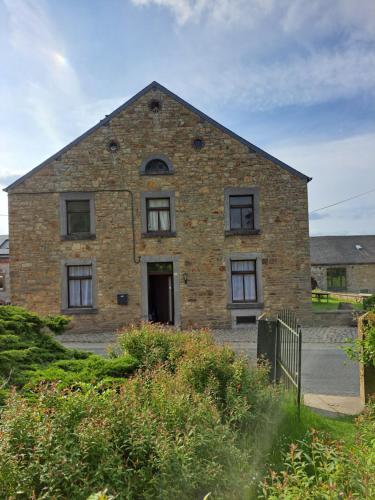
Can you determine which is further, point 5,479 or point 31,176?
point 31,176

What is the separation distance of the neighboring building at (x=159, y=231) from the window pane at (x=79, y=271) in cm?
4

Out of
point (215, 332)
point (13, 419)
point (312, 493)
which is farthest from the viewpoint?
point (215, 332)

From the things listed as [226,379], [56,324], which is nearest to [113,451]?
[226,379]

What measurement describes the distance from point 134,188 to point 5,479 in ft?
45.8

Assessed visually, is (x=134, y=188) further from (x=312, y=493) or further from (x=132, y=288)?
(x=312, y=493)

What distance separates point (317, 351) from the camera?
11898 mm

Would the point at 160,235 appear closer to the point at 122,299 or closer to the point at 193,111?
the point at 122,299

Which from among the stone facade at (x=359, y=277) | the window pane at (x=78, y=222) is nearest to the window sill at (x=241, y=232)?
the window pane at (x=78, y=222)

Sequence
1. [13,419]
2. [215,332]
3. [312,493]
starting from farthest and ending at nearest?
[215,332] → [13,419] → [312,493]

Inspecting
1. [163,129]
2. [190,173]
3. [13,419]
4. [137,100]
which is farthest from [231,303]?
[13,419]

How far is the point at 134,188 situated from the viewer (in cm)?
1587

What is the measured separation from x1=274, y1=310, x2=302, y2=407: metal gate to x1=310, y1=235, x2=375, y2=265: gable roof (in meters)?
31.7

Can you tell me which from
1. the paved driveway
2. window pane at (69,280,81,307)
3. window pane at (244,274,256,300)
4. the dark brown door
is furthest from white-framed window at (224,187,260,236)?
window pane at (69,280,81,307)

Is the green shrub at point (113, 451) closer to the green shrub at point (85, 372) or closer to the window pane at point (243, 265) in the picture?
the green shrub at point (85, 372)
